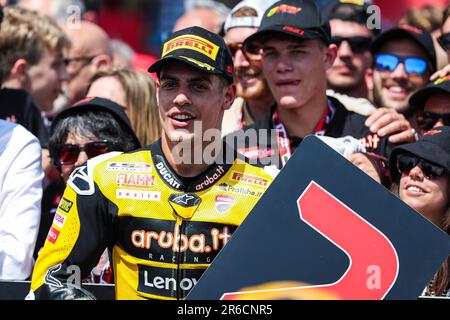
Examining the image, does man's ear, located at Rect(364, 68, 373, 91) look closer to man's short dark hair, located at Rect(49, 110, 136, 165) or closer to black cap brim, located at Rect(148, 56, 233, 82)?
man's short dark hair, located at Rect(49, 110, 136, 165)

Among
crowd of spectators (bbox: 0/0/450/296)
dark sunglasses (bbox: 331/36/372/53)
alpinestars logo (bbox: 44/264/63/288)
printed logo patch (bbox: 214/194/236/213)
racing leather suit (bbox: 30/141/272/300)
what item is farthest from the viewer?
dark sunglasses (bbox: 331/36/372/53)

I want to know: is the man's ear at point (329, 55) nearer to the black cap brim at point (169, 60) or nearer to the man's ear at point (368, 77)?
the man's ear at point (368, 77)

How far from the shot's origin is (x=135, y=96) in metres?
5.65

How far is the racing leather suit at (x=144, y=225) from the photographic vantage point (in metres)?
3.63

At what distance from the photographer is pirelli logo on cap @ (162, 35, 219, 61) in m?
3.76

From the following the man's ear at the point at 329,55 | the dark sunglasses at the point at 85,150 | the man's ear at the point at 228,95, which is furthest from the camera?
the man's ear at the point at 329,55

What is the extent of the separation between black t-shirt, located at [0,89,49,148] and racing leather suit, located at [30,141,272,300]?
5.76ft

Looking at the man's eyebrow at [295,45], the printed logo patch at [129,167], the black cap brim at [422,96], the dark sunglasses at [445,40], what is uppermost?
the dark sunglasses at [445,40]

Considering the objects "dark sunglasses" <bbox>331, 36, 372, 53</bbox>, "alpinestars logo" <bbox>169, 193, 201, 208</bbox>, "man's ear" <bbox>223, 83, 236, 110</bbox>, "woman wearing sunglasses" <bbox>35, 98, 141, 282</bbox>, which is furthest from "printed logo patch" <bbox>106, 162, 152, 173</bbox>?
"dark sunglasses" <bbox>331, 36, 372, 53</bbox>

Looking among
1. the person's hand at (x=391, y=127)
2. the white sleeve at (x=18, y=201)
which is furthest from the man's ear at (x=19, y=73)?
the person's hand at (x=391, y=127)

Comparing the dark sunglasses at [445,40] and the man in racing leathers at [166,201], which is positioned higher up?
the dark sunglasses at [445,40]

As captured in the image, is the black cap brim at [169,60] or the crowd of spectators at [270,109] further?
the crowd of spectators at [270,109]

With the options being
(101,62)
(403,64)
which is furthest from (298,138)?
(101,62)

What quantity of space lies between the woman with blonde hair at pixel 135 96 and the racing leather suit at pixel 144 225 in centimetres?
175
